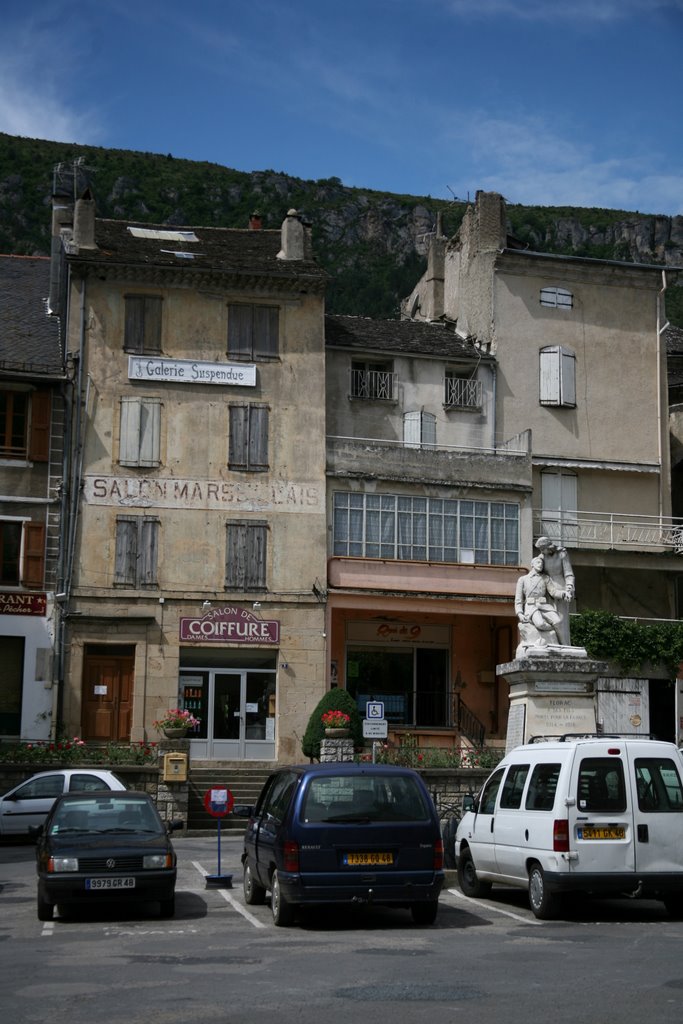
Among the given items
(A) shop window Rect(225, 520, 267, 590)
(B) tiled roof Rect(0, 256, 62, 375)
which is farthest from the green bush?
(B) tiled roof Rect(0, 256, 62, 375)

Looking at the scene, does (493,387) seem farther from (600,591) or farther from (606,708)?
(606,708)

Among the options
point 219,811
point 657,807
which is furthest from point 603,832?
point 219,811

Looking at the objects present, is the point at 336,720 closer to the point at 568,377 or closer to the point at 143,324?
the point at 143,324

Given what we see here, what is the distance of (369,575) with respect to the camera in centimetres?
3672

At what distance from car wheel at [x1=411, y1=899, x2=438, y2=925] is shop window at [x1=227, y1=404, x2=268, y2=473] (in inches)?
903

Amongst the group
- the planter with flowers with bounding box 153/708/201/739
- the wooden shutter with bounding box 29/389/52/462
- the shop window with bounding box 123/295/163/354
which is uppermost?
the shop window with bounding box 123/295/163/354

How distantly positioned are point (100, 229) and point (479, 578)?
47.1ft

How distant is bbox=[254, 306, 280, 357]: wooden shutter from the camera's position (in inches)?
1479

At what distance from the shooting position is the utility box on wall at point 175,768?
2809 centimetres

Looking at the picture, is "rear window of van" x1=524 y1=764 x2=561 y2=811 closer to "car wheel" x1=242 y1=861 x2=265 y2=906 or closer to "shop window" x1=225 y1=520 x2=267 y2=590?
"car wheel" x1=242 y1=861 x2=265 y2=906

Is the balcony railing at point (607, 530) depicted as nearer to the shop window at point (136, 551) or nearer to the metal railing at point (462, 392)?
the metal railing at point (462, 392)

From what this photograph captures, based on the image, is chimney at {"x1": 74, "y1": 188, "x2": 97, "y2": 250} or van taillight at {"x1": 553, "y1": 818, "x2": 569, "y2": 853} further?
chimney at {"x1": 74, "y1": 188, "x2": 97, "y2": 250}

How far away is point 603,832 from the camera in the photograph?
14555 millimetres

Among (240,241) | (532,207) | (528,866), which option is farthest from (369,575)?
(532,207)
